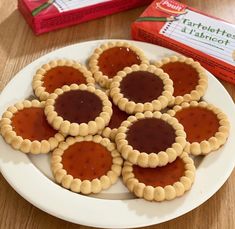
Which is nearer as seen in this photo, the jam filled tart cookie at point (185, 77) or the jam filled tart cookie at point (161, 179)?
the jam filled tart cookie at point (161, 179)

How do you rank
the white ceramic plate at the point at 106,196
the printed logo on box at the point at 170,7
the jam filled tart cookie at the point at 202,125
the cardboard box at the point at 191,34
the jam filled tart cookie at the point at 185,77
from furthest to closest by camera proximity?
1. the printed logo on box at the point at 170,7
2. the cardboard box at the point at 191,34
3. the jam filled tart cookie at the point at 185,77
4. the jam filled tart cookie at the point at 202,125
5. the white ceramic plate at the point at 106,196

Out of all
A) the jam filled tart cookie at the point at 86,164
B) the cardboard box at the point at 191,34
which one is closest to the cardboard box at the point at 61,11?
the cardboard box at the point at 191,34

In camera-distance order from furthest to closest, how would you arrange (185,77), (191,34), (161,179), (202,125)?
(191,34), (185,77), (202,125), (161,179)

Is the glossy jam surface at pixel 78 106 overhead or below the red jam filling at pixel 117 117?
overhead

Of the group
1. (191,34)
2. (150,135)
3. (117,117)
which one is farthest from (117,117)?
(191,34)

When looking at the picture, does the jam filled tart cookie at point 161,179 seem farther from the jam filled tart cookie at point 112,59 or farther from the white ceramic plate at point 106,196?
the jam filled tart cookie at point 112,59

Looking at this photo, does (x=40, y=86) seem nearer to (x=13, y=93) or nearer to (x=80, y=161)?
(x=13, y=93)

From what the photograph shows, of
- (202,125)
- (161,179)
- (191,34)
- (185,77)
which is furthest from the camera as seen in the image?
(191,34)

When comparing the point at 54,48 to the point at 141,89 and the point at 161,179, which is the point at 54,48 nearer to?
the point at 141,89
